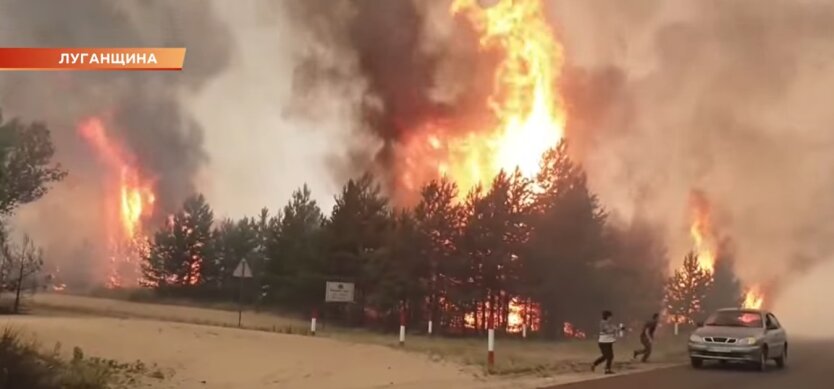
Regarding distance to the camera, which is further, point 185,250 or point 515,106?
point 515,106

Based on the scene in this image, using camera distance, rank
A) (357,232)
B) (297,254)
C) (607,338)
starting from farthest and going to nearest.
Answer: (357,232) → (297,254) → (607,338)

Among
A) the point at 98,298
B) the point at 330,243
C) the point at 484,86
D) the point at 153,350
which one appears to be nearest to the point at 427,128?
the point at 484,86

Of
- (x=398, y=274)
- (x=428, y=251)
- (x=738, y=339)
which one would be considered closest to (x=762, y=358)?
(x=738, y=339)

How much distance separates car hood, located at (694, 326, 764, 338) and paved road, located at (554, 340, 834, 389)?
3.26ft

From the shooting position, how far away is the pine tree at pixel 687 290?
7369 centimetres

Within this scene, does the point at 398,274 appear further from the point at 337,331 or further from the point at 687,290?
the point at 687,290

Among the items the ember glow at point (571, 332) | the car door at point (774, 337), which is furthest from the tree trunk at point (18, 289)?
the ember glow at point (571, 332)

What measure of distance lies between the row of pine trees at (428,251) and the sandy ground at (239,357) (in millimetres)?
12533

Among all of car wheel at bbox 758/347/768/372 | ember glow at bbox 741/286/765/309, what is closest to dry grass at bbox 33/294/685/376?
car wheel at bbox 758/347/768/372

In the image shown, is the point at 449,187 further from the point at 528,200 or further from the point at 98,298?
the point at 98,298

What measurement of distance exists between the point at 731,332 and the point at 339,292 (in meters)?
18.7

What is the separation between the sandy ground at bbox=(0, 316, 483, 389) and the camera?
1557cm

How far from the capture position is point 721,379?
17.9m

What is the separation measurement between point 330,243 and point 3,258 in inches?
751
